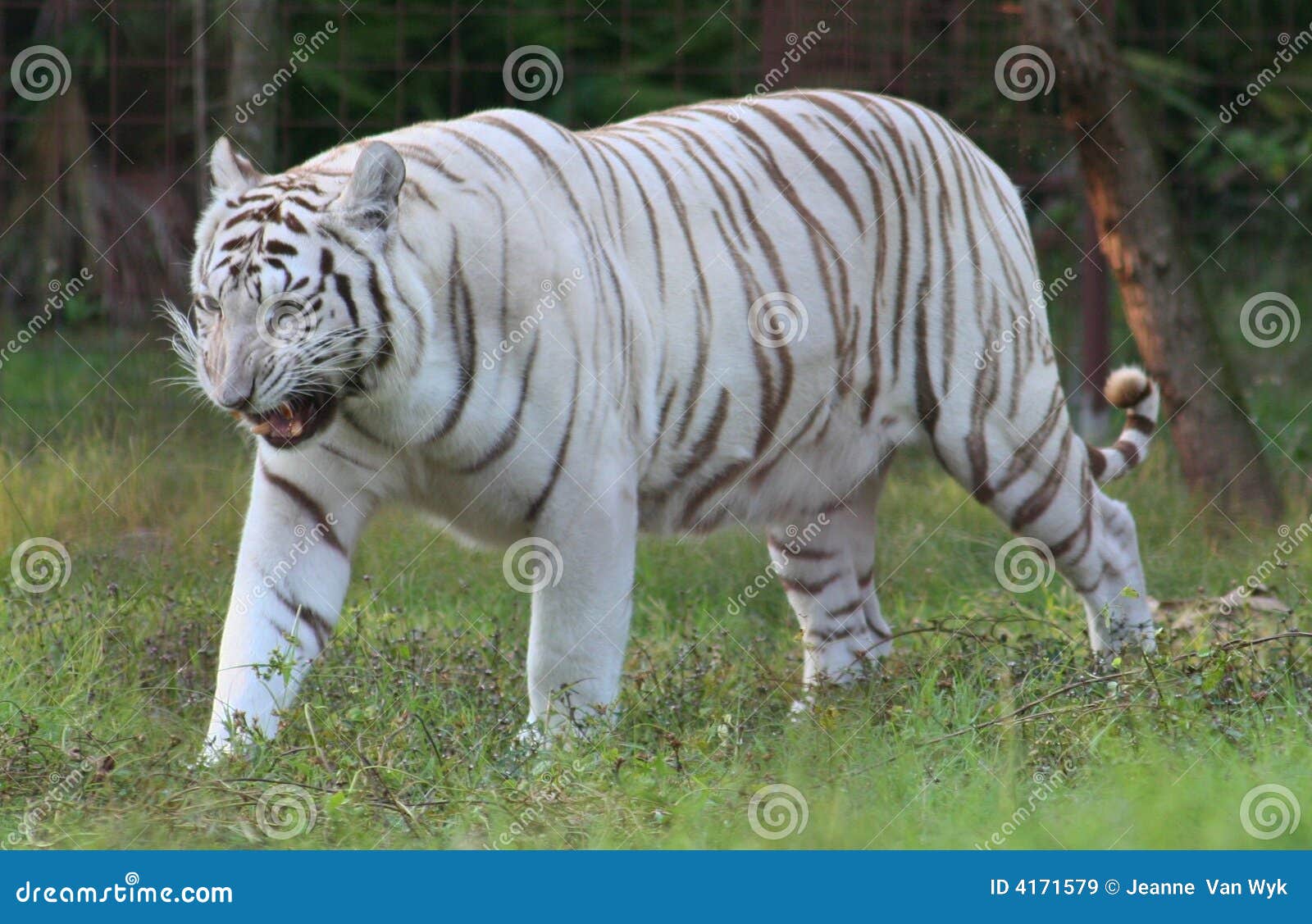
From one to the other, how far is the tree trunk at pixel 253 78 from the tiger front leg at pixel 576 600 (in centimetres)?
347

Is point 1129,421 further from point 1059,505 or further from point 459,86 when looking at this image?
point 459,86

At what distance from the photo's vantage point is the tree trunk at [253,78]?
675 centimetres

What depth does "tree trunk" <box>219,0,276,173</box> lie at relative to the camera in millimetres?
6750

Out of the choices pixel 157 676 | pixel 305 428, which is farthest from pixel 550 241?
pixel 157 676

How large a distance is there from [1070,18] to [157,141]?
6.06 m

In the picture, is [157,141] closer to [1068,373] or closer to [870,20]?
[870,20]

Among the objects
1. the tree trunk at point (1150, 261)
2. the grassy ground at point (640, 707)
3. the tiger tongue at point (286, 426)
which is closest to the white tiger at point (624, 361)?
the tiger tongue at point (286, 426)

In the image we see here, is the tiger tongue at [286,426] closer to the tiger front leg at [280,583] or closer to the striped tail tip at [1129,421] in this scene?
the tiger front leg at [280,583]

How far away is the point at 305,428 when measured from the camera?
11.5 ft

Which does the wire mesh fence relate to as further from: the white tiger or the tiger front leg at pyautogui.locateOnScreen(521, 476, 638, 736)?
the tiger front leg at pyautogui.locateOnScreen(521, 476, 638, 736)

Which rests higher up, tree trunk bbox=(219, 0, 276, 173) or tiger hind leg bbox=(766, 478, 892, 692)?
tiger hind leg bbox=(766, 478, 892, 692)

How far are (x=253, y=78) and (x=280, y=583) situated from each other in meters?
3.72

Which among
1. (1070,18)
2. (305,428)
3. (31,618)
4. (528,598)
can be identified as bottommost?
(31,618)

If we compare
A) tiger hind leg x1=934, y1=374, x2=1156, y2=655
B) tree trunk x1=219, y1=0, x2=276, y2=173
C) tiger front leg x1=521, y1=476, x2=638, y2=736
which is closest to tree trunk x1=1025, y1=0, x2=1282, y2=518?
tiger hind leg x1=934, y1=374, x2=1156, y2=655
